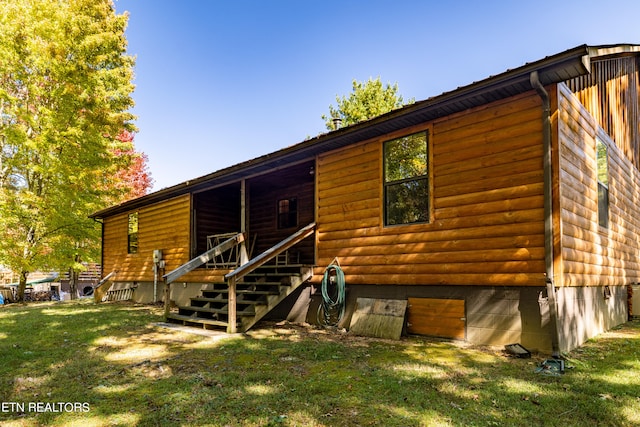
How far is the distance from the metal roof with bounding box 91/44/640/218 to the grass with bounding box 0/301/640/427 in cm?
375

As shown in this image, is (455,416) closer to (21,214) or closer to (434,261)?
(434,261)

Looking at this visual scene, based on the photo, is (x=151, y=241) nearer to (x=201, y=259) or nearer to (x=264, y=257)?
(x=201, y=259)

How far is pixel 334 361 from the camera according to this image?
5297 millimetres

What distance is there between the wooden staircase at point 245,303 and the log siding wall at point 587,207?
4.88 m

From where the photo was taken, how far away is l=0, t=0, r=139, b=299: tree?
14.4m

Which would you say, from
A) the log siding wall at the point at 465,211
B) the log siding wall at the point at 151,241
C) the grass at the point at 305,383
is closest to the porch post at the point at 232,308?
the grass at the point at 305,383

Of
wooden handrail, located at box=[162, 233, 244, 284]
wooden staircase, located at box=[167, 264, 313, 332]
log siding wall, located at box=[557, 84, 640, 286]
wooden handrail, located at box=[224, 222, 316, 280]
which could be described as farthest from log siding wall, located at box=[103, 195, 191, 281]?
log siding wall, located at box=[557, 84, 640, 286]

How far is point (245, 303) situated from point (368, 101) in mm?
27608

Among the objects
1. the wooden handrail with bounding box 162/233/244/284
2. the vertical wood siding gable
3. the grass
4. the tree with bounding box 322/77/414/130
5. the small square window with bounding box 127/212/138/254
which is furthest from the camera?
the tree with bounding box 322/77/414/130

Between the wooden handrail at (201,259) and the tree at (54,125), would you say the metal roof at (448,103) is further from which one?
the tree at (54,125)

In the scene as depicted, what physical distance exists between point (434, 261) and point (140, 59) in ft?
65.5

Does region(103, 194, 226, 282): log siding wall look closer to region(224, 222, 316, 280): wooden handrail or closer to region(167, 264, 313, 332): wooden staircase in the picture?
region(167, 264, 313, 332): wooden staircase

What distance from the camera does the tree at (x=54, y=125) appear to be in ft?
47.2

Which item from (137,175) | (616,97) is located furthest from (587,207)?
(137,175)
